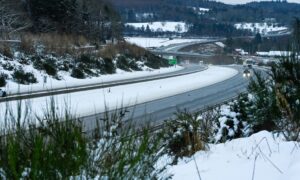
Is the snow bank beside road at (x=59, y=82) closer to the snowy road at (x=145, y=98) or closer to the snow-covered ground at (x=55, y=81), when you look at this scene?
the snow-covered ground at (x=55, y=81)

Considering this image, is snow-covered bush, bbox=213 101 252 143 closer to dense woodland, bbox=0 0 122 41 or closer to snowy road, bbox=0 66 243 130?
snowy road, bbox=0 66 243 130

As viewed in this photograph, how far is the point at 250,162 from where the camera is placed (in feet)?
18.4

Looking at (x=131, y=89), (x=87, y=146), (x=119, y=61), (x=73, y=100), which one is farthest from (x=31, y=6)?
(x=87, y=146)

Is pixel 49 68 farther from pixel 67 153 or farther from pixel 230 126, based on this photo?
pixel 67 153

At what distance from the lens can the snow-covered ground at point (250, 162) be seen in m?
5.03

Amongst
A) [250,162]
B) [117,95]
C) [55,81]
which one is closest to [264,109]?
[250,162]

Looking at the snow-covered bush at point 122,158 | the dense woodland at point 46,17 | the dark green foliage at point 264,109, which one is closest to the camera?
the snow-covered bush at point 122,158

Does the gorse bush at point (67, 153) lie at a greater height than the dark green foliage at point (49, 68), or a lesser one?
greater

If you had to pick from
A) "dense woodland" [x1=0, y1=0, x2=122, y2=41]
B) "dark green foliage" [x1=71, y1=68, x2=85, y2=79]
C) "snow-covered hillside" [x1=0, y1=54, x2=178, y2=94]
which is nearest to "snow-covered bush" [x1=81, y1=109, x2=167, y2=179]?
"snow-covered hillside" [x1=0, y1=54, x2=178, y2=94]

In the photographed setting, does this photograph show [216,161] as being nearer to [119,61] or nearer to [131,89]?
[131,89]

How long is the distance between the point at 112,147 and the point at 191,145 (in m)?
4.23

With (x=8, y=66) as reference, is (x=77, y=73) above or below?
below

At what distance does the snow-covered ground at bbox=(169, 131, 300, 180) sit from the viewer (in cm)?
503

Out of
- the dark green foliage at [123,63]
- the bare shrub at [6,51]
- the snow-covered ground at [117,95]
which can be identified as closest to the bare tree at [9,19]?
the bare shrub at [6,51]
